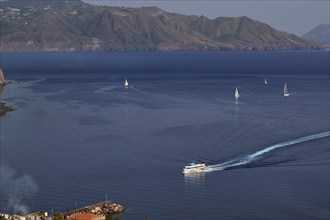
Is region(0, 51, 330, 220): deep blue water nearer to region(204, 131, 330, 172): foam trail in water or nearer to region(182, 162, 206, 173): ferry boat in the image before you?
region(204, 131, 330, 172): foam trail in water

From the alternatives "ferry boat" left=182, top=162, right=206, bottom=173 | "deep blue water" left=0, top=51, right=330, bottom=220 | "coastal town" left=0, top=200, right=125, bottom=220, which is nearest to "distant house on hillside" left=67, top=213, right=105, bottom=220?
"coastal town" left=0, top=200, right=125, bottom=220

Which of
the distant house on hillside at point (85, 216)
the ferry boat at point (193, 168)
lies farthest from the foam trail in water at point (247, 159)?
the distant house on hillside at point (85, 216)

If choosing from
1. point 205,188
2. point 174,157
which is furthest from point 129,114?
point 205,188

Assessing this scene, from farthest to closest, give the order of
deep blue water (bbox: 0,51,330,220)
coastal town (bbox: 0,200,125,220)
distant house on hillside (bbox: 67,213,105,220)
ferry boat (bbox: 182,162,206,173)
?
1. ferry boat (bbox: 182,162,206,173)
2. deep blue water (bbox: 0,51,330,220)
3. distant house on hillside (bbox: 67,213,105,220)
4. coastal town (bbox: 0,200,125,220)

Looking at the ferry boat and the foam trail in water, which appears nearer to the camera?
the ferry boat

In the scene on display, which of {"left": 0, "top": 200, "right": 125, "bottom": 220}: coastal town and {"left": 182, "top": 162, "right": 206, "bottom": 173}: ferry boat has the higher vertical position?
{"left": 182, "top": 162, "right": 206, "bottom": 173}: ferry boat

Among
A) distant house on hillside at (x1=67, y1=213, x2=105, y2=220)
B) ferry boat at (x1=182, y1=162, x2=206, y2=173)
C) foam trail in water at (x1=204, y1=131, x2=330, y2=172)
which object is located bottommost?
distant house on hillside at (x1=67, y1=213, x2=105, y2=220)

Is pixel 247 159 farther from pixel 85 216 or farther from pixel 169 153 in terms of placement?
pixel 85 216

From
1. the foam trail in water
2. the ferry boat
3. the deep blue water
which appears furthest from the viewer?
the foam trail in water

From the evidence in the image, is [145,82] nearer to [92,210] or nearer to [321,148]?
[321,148]
